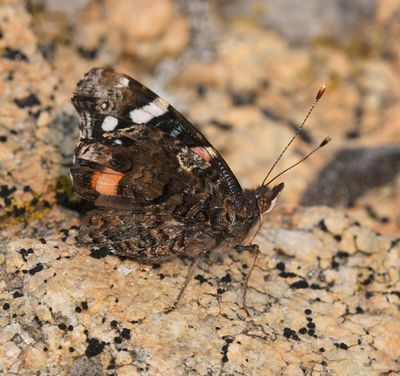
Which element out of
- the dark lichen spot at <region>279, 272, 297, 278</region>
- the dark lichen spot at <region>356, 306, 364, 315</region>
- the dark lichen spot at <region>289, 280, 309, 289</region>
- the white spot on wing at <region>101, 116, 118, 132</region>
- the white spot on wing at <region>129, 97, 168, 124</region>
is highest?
the white spot on wing at <region>129, 97, 168, 124</region>

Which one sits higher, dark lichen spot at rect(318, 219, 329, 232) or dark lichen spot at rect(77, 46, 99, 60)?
dark lichen spot at rect(77, 46, 99, 60)

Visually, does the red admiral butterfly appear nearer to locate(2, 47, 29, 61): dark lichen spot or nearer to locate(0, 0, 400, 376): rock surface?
locate(0, 0, 400, 376): rock surface

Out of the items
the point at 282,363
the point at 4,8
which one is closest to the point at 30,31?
the point at 4,8

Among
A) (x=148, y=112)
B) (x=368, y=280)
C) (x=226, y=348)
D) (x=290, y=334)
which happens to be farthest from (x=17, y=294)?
(x=368, y=280)

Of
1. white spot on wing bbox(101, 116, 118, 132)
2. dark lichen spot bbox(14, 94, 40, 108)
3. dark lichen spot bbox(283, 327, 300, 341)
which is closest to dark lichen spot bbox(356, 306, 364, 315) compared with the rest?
dark lichen spot bbox(283, 327, 300, 341)

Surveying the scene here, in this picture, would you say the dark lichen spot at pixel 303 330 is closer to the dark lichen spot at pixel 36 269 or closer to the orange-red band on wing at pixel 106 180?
the orange-red band on wing at pixel 106 180

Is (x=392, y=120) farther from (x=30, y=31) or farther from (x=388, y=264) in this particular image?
(x=30, y=31)

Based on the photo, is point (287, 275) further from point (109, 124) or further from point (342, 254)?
point (109, 124)
